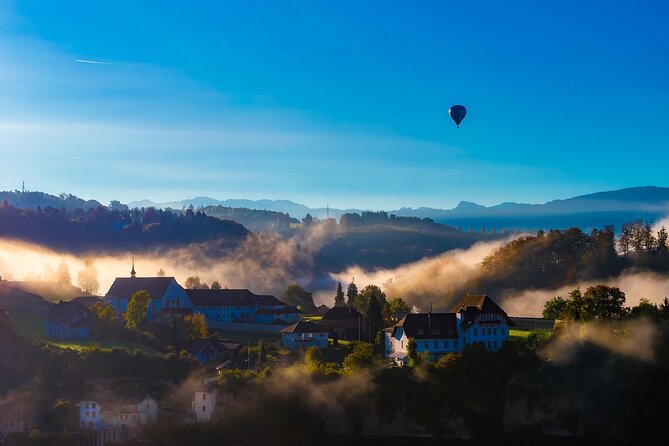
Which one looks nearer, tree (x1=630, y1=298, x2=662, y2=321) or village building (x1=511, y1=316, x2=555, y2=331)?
tree (x1=630, y1=298, x2=662, y2=321)

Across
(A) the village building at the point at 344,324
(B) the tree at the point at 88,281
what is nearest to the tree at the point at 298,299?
(A) the village building at the point at 344,324

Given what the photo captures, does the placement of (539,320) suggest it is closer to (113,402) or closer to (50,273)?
(113,402)

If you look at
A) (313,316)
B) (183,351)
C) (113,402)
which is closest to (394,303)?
(313,316)

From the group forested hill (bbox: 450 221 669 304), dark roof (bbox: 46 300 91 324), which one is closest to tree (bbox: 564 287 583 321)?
forested hill (bbox: 450 221 669 304)

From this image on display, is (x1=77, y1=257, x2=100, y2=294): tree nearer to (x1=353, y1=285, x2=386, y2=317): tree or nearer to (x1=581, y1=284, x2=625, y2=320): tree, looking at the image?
(x1=353, y1=285, x2=386, y2=317): tree

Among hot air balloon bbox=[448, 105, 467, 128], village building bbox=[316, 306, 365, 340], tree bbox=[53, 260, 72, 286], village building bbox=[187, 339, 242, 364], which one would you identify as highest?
hot air balloon bbox=[448, 105, 467, 128]
